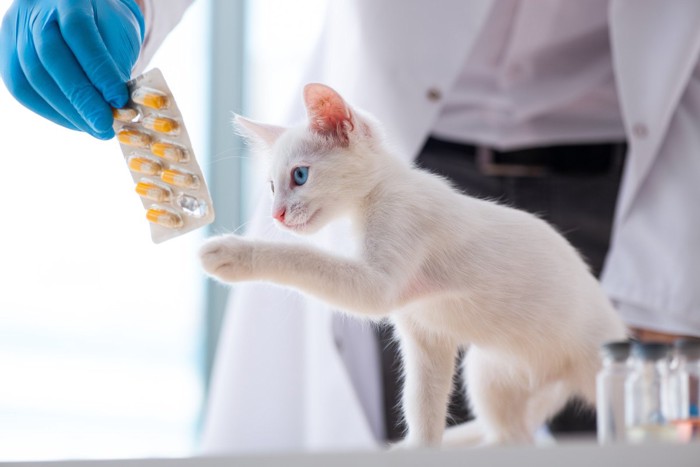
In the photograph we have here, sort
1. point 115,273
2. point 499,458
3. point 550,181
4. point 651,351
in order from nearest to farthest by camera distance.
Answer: point 499,458 → point 651,351 → point 550,181 → point 115,273

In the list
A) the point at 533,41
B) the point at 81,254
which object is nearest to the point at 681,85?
the point at 533,41

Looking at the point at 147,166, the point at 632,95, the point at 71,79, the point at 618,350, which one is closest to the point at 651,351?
the point at 618,350

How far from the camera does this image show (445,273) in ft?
2.38

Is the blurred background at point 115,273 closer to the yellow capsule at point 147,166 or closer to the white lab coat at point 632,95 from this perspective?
the white lab coat at point 632,95

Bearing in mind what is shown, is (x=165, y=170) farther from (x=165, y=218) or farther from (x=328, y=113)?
(x=328, y=113)

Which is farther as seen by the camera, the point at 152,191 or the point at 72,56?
the point at 72,56

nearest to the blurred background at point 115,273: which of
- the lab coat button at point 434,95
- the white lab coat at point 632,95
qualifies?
the white lab coat at point 632,95

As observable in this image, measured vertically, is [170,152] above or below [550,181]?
above

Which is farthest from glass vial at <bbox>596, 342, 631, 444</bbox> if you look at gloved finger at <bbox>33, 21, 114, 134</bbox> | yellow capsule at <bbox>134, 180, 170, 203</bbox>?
gloved finger at <bbox>33, 21, 114, 134</bbox>

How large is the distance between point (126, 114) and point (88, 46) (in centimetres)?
13

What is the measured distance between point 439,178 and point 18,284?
1.45 m

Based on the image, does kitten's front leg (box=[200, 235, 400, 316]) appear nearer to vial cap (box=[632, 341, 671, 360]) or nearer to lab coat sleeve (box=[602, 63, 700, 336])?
vial cap (box=[632, 341, 671, 360])

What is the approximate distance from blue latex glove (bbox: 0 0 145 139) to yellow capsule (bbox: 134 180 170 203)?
0.31 ft

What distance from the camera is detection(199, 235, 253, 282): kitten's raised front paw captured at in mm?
625
